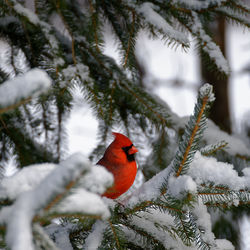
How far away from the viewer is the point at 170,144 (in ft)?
6.72

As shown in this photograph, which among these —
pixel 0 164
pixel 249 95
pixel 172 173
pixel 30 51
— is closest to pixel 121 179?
pixel 172 173

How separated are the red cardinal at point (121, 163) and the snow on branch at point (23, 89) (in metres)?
0.88

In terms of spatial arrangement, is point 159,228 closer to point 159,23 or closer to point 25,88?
point 25,88

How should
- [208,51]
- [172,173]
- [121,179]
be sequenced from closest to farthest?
[172,173] → [121,179] → [208,51]

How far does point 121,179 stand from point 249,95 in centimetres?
606

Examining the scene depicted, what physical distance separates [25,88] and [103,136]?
1342 millimetres

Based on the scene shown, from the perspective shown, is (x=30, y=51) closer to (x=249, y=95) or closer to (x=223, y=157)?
(x=223, y=157)

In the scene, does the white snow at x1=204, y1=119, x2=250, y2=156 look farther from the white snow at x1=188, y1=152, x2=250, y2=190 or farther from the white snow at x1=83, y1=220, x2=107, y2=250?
the white snow at x1=83, y1=220, x2=107, y2=250

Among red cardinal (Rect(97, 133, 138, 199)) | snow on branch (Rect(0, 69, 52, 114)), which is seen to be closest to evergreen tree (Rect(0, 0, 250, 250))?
snow on branch (Rect(0, 69, 52, 114))

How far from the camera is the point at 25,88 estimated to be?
67cm

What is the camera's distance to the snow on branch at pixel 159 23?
5.08 ft

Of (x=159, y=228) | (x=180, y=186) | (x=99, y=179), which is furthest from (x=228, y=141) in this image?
(x=99, y=179)

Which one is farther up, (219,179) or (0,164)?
(0,164)

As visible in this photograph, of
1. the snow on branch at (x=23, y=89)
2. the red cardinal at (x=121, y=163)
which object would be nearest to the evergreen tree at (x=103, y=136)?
the snow on branch at (x=23, y=89)
